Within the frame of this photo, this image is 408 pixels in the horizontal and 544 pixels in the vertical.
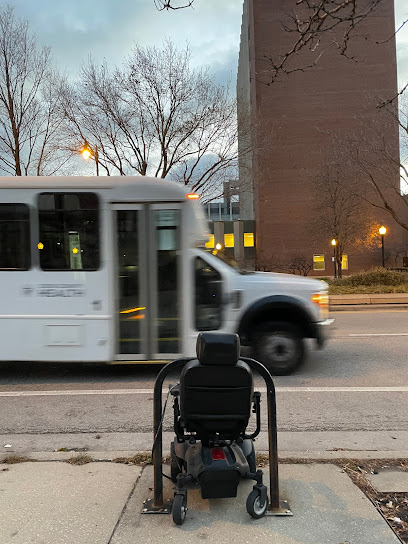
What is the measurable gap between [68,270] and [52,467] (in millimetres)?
3082

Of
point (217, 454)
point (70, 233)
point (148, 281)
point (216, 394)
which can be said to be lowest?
point (217, 454)

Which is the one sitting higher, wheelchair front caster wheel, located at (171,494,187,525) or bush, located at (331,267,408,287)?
bush, located at (331,267,408,287)

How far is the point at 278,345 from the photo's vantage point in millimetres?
6188

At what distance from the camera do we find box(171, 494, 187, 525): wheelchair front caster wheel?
2580 mm

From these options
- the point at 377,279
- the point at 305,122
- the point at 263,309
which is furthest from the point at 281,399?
the point at 305,122

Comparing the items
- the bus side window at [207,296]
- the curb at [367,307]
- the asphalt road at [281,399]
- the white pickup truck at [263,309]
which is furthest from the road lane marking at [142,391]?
the curb at [367,307]

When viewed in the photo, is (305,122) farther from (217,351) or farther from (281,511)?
(281,511)

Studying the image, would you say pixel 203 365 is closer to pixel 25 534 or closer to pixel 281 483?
pixel 281 483

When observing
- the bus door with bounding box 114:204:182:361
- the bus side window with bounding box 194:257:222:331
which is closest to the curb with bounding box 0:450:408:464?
the bus door with bounding box 114:204:182:361

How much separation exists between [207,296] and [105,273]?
144cm

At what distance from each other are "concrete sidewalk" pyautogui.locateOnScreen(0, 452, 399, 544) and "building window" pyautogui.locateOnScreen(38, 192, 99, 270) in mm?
3138

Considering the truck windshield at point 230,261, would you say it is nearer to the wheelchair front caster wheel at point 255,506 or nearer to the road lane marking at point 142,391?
the road lane marking at point 142,391

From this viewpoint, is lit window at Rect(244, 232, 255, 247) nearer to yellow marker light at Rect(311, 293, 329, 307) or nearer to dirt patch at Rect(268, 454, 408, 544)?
yellow marker light at Rect(311, 293, 329, 307)

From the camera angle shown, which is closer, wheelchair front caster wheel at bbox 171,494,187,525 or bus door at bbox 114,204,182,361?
wheelchair front caster wheel at bbox 171,494,187,525
